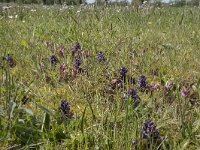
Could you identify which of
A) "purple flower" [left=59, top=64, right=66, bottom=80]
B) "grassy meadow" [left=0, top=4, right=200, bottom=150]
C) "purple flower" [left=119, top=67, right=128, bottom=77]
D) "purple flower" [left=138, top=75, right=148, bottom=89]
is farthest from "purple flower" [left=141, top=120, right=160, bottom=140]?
"purple flower" [left=59, top=64, right=66, bottom=80]

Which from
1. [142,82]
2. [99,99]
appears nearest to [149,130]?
[99,99]

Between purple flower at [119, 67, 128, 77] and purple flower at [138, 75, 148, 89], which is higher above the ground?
purple flower at [119, 67, 128, 77]

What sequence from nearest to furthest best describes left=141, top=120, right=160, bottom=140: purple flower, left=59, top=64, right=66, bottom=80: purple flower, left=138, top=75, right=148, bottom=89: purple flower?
1. left=141, top=120, right=160, bottom=140: purple flower
2. left=138, top=75, right=148, bottom=89: purple flower
3. left=59, top=64, right=66, bottom=80: purple flower

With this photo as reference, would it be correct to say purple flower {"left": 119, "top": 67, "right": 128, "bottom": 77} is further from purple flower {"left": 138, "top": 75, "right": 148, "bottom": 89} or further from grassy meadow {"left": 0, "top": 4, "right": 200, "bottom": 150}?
purple flower {"left": 138, "top": 75, "right": 148, "bottom": 89}

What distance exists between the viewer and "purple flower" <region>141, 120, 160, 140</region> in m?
1.68

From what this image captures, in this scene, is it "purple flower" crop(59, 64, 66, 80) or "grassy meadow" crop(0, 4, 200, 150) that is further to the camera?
"purple flower" crop(59, 64, 66, 80)

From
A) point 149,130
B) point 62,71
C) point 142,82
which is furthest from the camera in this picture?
point 62,71

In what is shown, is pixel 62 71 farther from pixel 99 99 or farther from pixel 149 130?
pixel 149 130

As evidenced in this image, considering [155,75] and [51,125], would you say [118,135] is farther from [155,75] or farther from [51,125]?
[155,75]

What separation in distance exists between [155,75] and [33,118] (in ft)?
4.94

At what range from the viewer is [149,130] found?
1.69 meters

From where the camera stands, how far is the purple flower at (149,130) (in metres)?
1.68

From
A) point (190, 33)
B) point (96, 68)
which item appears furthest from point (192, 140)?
point (190, 33)

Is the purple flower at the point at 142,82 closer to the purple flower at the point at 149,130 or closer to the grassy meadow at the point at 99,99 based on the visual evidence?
the grassy meadow at the point at 99,99
